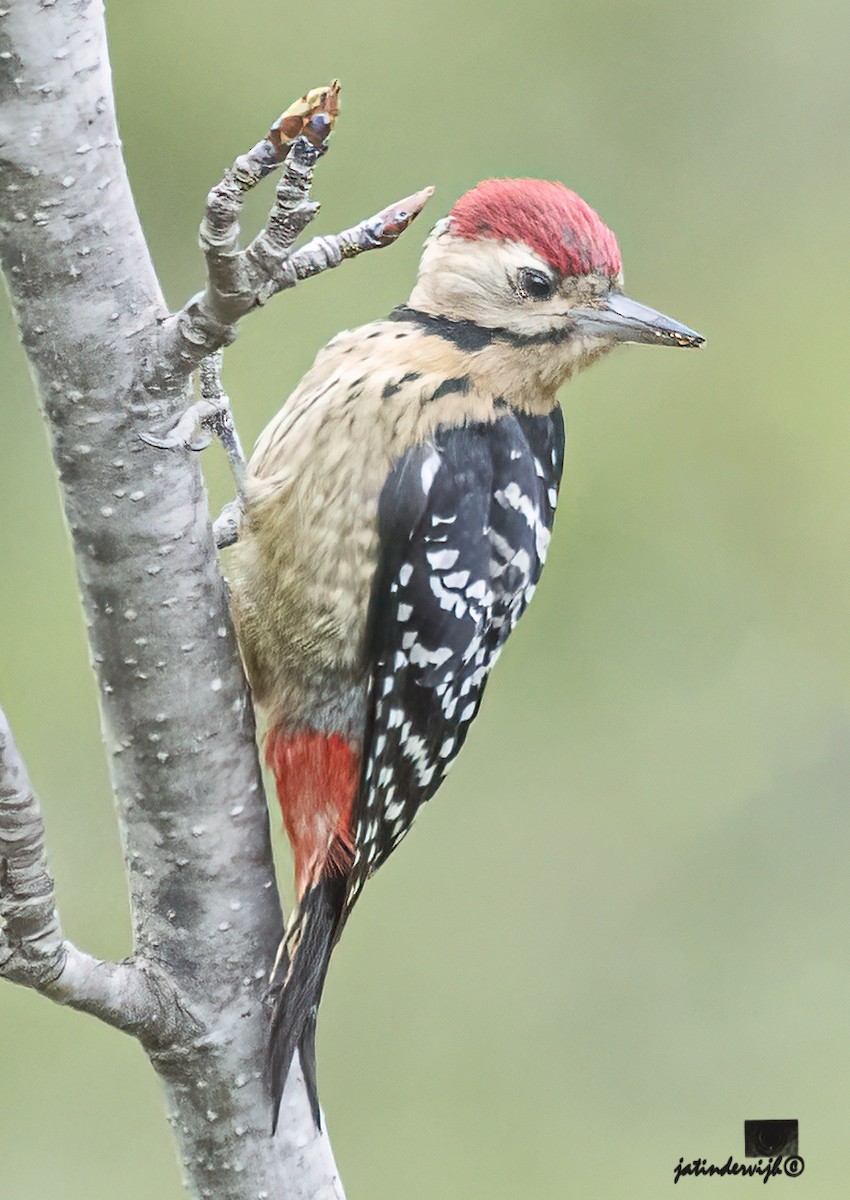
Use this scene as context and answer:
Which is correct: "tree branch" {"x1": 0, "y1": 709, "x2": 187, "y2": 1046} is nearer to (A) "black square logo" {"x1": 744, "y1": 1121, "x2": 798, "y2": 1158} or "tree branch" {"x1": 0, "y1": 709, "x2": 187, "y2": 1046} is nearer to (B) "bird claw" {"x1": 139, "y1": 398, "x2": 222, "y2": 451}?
(B) "bird claw" {"x1": 139, "y1": 398, "x2": 222, "y2": 451}

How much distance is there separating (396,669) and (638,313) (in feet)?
2.33

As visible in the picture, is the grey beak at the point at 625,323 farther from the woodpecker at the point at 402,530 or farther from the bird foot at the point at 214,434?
the bird foot at the point at 214,434

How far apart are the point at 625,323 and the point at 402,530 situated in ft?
1.70

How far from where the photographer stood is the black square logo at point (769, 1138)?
13.8 feet

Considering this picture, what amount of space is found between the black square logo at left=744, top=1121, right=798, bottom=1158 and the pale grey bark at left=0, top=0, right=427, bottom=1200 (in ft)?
7.99

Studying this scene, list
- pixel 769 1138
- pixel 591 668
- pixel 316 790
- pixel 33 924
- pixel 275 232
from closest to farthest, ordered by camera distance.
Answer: pixel 275 232, pixel 33 924, pixel 316 790, pixel 769 1138, pixel 591 668

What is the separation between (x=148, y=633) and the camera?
1971 millimetres

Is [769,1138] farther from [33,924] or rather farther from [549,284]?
[33,924]

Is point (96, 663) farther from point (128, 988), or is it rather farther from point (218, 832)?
point (128, 988)

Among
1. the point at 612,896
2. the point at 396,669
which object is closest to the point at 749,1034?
the point at 612,896

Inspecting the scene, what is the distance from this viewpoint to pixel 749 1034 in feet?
15.1

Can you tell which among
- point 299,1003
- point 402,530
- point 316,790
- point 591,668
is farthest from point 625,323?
point 591,668

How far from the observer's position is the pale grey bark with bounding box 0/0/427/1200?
1.74 m

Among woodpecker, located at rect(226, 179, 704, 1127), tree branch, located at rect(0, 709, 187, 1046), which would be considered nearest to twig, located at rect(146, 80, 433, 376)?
tree branch, located at rect(0, 709, 187, 1046)
